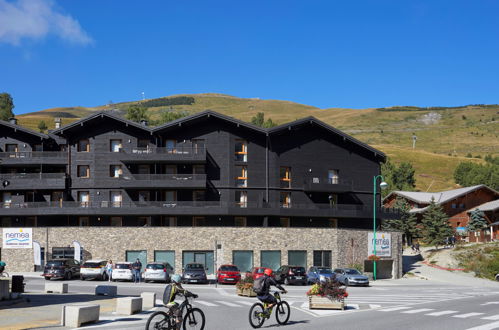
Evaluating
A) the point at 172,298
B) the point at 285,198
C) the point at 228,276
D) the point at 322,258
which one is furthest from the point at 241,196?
the point at 172,298

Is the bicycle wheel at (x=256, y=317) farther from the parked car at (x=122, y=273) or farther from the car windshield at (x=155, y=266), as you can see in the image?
the parked car at (x=122, y=273)

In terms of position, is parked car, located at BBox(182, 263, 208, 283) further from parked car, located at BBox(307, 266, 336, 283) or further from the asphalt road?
the asphalt road

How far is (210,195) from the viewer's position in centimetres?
5997

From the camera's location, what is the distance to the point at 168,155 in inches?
2298

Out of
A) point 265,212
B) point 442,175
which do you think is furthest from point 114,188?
point 442,175

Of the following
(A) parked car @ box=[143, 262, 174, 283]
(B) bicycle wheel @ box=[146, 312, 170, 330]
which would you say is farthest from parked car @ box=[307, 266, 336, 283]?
(B) bicycle wheel @ box=[146, 312, 170, 330]

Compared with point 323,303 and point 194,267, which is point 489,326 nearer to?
point 323,303

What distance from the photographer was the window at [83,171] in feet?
202

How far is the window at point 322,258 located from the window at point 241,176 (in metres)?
9.85

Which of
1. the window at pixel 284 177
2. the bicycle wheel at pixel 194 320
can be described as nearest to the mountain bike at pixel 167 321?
the bicycle wheel at pixel 194 320

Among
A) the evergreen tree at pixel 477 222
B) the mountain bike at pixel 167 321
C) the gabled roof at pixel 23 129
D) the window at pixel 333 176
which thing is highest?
the gabled roof at pixel 23 129

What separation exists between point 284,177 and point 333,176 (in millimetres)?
5601

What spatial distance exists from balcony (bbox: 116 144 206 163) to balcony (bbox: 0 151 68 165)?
7.20 metres

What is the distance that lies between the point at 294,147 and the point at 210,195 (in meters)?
9.93
